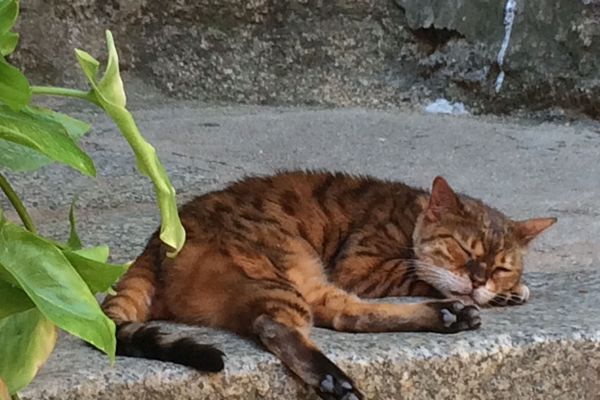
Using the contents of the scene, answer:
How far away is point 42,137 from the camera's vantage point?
889 mm

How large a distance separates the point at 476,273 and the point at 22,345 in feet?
3.73

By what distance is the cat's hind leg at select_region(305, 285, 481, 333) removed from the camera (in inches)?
65.7

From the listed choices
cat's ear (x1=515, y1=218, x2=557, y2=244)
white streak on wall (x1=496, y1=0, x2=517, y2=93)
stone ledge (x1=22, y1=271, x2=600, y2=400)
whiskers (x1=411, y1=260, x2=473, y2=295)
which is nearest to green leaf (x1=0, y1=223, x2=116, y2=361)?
stone ledge (x1=22, y1=271, x2=600, y2=400)

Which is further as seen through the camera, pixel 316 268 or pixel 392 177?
pixel 392 177

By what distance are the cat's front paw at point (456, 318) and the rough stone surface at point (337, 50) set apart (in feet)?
6.74

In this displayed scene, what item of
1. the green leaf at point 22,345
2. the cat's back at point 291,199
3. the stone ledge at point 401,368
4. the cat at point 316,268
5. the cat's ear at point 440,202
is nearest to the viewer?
the green leaf at point 22,345

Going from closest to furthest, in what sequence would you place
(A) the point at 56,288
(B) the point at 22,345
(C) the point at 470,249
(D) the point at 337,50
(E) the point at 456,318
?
(A) the point at 56,288 < (B) the point at 22,345 < (E) the point at 456,318 < (C) the point at 470,249 < (D) the point at 337,50

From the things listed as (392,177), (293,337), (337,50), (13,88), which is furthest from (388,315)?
(337,50)

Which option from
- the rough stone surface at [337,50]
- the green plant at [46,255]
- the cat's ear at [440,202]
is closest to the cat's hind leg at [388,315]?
the cat's ear at [440,202]

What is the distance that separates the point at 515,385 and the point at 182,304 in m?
0.56

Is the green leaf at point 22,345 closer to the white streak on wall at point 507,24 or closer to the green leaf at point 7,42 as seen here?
the green leaf at point 7,42

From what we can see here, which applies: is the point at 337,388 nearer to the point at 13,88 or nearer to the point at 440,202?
the point at 440,202

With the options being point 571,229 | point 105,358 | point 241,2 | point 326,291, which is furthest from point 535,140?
point 105,358

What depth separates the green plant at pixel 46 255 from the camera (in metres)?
0.85
